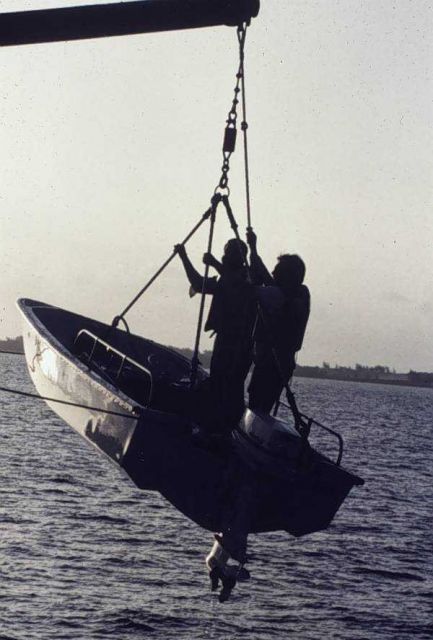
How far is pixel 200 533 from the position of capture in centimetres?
3991

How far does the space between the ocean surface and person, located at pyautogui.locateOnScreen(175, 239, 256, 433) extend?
18.5 meters

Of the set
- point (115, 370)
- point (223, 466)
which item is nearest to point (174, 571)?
point (115, 370)

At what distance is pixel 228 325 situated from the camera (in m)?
10.4

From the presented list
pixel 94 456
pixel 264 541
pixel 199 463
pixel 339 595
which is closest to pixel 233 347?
pixel 199 463

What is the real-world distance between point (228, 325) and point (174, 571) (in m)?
24.3

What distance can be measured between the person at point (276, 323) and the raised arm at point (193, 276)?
0.47m

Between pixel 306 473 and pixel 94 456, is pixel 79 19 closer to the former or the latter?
pixel 306 473

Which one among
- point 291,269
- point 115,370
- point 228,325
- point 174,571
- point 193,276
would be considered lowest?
point 174,571

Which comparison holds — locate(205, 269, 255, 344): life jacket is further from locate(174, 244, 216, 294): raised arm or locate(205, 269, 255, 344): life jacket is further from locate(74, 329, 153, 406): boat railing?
locate(74, 329, 153, 406): boat railing

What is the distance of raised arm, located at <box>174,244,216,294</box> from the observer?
10.4m

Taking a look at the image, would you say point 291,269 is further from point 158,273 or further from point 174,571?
point 174,571

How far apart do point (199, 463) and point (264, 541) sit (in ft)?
98.1

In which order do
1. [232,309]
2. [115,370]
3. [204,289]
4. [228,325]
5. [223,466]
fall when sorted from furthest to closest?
[115,370] → [228,325] → [232,309] → [204,289] → [223,466]

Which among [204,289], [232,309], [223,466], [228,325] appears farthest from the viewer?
[228,325]
